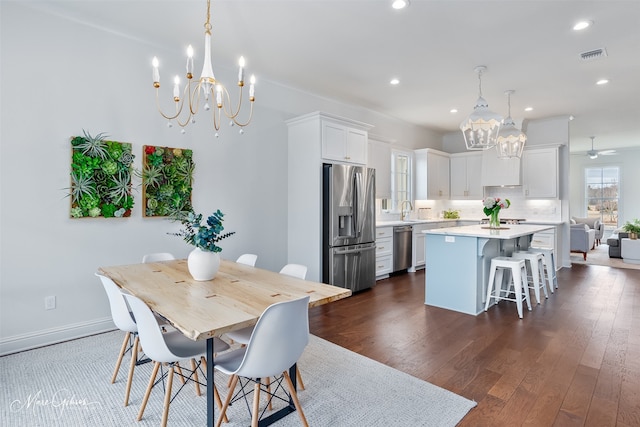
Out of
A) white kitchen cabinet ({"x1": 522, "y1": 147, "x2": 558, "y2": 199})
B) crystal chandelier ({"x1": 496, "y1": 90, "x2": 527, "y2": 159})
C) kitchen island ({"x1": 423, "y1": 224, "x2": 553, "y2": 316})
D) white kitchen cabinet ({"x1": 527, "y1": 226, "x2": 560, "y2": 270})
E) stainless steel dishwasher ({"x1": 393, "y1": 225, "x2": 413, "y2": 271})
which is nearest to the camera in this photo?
kitchen island ({"x1": 423, "y1": 224, "x2": 553, "y2": 316})

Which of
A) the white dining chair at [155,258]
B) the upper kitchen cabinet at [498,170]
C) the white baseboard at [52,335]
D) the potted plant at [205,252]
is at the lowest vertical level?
the white baseboard at [52,335]

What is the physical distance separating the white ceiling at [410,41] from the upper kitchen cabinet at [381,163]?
0.87 m

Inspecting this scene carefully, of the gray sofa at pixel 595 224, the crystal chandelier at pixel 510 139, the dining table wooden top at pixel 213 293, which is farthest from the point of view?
the gray sofa at pixel 595 224

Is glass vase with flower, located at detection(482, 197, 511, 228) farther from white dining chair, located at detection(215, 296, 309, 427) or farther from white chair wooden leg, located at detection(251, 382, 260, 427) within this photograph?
white chair wooden leg, located at detection(251, 382, 260, 427)

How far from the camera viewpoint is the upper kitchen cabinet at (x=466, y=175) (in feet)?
24.4

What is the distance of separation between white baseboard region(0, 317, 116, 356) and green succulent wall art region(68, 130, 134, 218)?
3.35 feet

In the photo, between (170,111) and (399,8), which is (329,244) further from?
(399,8)

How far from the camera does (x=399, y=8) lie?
9.73 feet

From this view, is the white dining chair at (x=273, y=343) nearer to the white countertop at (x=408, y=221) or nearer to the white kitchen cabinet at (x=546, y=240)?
the white countertop at (x=408, y=221)

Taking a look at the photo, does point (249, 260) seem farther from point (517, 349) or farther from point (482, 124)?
point (482, 124)

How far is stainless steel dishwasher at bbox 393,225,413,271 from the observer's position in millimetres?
5910

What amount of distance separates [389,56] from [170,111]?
2.47m

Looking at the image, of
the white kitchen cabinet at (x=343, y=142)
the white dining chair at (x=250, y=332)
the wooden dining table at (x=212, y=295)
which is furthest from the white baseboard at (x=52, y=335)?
the white kitchen cabinet at (x=343, y=142)

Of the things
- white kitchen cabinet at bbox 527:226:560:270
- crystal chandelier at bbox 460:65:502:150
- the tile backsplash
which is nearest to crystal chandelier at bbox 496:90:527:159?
crystal chandelier at bbox 460:65:502:150
